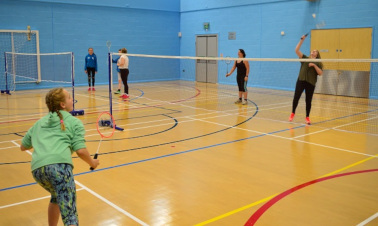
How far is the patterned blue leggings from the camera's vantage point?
11.0ft

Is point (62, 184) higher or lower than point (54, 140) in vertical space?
lower

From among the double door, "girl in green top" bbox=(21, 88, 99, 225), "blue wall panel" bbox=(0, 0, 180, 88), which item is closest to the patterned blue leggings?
"girl in green top" bbox=(21, 88, 99, 225)

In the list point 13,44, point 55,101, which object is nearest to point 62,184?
point 55,101

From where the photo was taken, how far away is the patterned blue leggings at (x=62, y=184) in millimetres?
3359

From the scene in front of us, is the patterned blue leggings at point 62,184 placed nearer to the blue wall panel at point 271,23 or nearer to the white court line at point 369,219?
the white court line at point 369,219

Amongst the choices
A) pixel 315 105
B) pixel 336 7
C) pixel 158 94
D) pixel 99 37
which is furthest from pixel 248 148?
pixel 99 37

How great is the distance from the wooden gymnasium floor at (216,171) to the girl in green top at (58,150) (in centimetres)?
131

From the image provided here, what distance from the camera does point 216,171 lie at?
6574 millimetres

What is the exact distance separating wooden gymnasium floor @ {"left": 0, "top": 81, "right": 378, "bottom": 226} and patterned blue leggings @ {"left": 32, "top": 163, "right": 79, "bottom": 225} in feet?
4.17

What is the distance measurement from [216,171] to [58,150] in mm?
3622

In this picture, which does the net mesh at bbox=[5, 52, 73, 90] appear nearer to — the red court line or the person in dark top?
the person in dark top

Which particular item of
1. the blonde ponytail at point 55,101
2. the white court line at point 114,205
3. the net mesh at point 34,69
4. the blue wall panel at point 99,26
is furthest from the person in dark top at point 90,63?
the blonde ponytail at point 55,101

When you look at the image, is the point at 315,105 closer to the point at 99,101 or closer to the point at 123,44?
the point at 99,101

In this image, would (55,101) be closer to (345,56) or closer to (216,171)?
(216,171)
